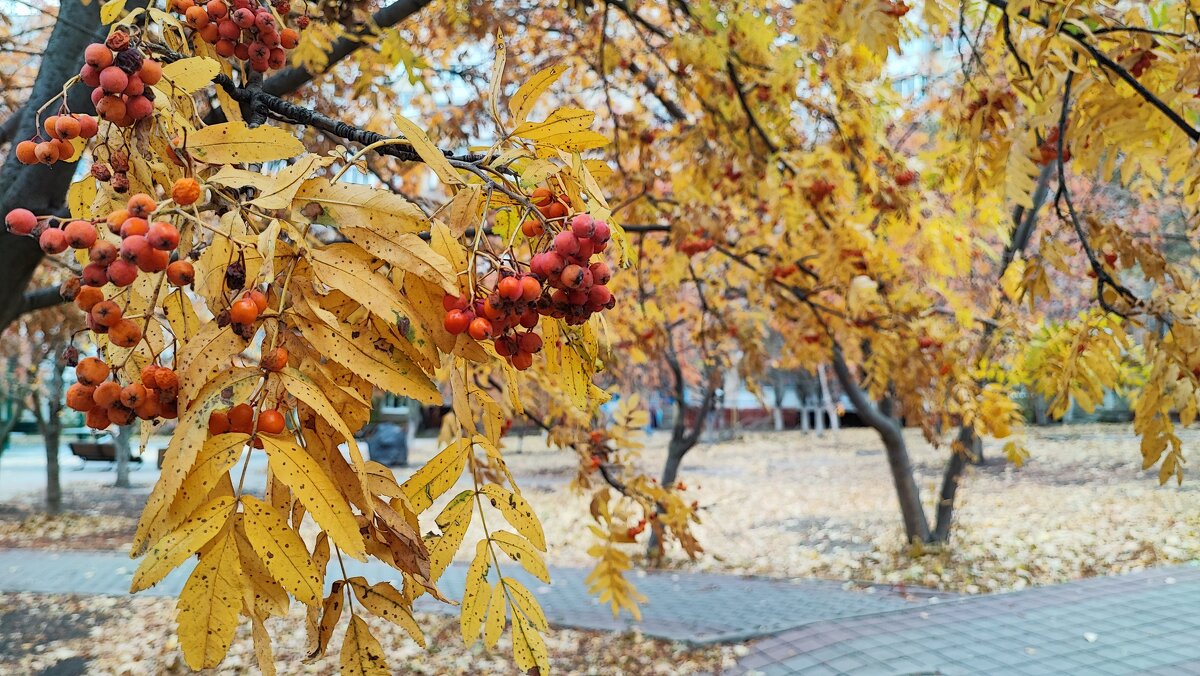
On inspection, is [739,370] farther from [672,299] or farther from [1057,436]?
[1057,436]

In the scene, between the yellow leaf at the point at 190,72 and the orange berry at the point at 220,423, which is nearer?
the orange berry at the point at 220,423

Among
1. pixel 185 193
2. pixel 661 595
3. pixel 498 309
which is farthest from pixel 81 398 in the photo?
pixel 661 595

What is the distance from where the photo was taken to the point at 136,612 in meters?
6.00

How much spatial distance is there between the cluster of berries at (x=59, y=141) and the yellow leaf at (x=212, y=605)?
577 mm

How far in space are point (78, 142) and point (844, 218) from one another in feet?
11.8

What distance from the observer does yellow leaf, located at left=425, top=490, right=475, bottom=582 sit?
112 centimetres

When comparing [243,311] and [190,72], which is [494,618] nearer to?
[243,311]

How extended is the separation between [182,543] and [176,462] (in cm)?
9

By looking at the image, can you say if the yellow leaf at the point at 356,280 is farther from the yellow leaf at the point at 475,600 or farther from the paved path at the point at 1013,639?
the paved path at the point at 1013,639

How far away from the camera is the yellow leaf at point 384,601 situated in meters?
1.01

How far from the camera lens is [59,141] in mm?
1069

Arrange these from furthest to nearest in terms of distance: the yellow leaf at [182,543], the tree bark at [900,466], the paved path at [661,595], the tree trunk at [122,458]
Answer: the tree trunk at [122,458] < the tree bark at [900,466] < the paved path at [661,595] < the yellow leaf at [182,543]

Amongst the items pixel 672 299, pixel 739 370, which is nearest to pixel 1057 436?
pixel 672 299

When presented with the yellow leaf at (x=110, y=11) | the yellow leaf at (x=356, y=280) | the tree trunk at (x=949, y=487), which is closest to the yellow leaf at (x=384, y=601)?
the yellow leaf at (x=356, y=280)
